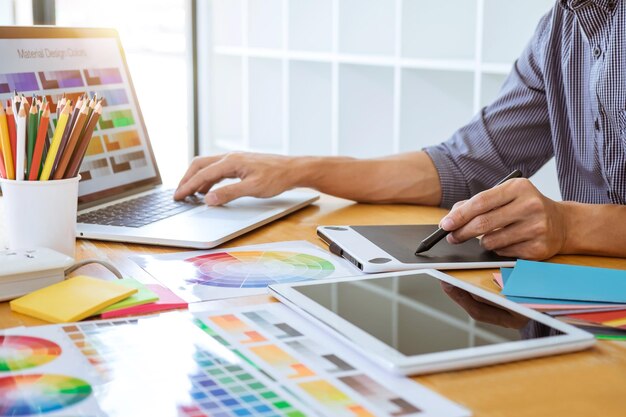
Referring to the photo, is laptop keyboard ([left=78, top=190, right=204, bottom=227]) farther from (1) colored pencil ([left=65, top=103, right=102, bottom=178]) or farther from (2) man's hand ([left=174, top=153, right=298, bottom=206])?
(1) colored pencil ([left=65, top=103, right=102, bottom=178])

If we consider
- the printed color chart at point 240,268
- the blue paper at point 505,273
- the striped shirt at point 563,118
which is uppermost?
the striped shirt at point 563,118

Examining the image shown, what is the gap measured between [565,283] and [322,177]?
0.61 metres

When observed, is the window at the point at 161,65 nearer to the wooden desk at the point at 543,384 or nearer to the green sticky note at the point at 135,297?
the green sticky note at the point at 135,297

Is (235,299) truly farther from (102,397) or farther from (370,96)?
(370,96)

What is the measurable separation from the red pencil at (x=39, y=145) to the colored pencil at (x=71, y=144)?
0.02 metres

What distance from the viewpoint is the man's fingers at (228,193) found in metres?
1.37

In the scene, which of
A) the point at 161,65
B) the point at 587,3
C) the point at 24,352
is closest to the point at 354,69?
the point at 161,65

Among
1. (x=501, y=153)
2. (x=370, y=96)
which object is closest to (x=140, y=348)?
(x=501, y=153)

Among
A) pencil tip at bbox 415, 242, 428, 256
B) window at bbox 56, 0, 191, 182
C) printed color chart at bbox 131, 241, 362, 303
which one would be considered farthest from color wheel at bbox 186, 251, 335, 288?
window at bbox 56, 0, 191, 182

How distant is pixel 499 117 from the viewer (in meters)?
1.62

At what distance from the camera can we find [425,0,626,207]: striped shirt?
53.5 inches

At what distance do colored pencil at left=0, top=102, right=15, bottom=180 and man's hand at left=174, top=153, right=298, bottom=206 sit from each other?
0.44 meters

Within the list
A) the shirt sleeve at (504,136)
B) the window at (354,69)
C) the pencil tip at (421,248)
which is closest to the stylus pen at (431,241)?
the pencil tip at (421,248)

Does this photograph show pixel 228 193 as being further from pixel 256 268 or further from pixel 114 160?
pixel 256 268
